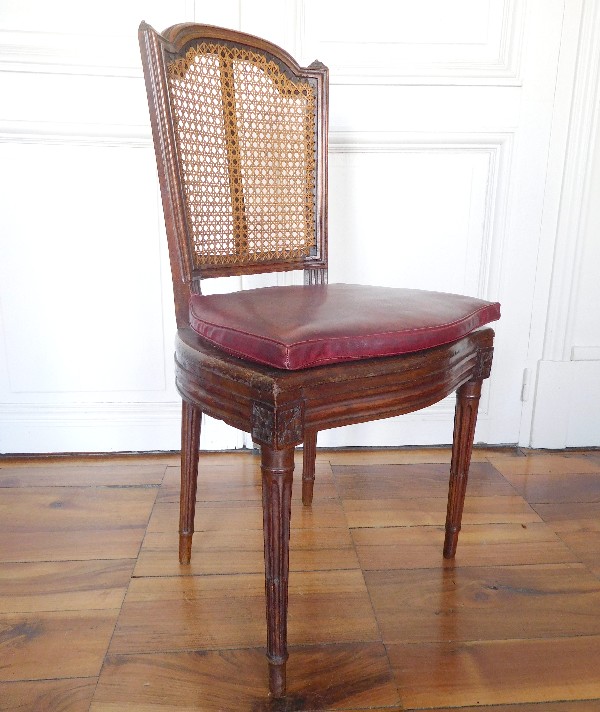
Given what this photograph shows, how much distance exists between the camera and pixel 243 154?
120cm

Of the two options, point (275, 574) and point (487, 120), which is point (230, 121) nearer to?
point (487, 120)

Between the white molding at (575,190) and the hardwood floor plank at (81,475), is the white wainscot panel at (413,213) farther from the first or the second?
the hardwood floor plank at (81,475)

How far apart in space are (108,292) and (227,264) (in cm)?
56

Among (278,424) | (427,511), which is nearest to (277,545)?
(278,424)

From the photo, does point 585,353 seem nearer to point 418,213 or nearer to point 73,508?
point 418,213

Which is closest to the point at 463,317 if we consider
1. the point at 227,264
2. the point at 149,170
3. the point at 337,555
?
the point at 227,264

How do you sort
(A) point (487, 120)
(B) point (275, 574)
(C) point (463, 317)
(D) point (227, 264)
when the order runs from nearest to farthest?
(B) point (275, 574) < (C) point (463, 317) < (D) point (227, 264) < (A) point (487, 120)

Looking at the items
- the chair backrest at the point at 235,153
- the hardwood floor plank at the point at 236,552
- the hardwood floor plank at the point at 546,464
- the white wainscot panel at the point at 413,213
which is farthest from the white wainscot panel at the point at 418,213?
the hardwood floor plank at the point at 236,552

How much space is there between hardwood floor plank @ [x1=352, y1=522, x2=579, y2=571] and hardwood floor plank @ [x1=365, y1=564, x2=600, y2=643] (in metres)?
0.03

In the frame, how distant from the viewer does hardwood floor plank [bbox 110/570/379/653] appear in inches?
39.5

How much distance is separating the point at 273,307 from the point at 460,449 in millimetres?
479

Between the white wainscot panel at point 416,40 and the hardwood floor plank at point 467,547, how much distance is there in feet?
3.62

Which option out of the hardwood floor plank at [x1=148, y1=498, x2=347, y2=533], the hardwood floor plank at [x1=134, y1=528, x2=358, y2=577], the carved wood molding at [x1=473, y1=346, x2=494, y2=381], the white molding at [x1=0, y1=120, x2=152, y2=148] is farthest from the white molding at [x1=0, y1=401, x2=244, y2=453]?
the carved wood molding at [x1=473, y1=346, x2=494, y2=381]

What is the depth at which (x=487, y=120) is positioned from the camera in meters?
1.55
